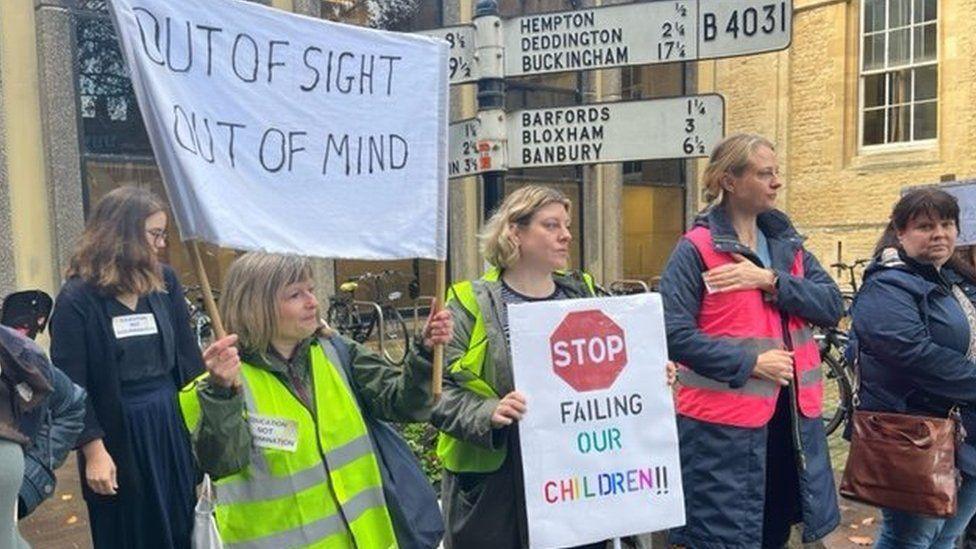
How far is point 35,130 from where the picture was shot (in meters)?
9.01

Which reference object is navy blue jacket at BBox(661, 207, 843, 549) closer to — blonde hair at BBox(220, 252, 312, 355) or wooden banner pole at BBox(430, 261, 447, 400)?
wooden banner pole at BBox(430, 261, 447, 400)

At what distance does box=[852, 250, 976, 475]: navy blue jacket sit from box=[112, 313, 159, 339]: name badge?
2.75 meters

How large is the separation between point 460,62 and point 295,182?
237 centimetres

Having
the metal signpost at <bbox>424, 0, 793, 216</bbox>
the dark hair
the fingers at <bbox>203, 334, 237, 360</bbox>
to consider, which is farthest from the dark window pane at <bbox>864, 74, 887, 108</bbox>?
the fingers at <bbox>203, 334, 237, 360</bbox>

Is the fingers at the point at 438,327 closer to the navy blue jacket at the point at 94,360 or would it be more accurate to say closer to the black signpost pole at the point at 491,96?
the navy blue jacket at the point at 94,360

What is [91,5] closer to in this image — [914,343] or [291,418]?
[291,418]

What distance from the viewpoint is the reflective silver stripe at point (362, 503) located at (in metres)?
2.27

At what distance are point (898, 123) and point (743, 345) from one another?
16.0 meters

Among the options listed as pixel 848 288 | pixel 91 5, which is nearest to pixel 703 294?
pixel 91 5

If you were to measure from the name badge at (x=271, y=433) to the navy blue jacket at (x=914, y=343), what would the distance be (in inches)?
85.8

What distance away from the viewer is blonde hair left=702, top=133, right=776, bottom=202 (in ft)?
9.80

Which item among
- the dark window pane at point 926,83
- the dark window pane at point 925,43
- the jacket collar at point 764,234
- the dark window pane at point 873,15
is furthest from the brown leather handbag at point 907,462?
the dark window pane at point 873,15

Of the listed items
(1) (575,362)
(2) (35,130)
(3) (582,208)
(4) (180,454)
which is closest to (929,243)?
(1) (575,362)

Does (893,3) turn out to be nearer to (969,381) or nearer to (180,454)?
(969,381)
